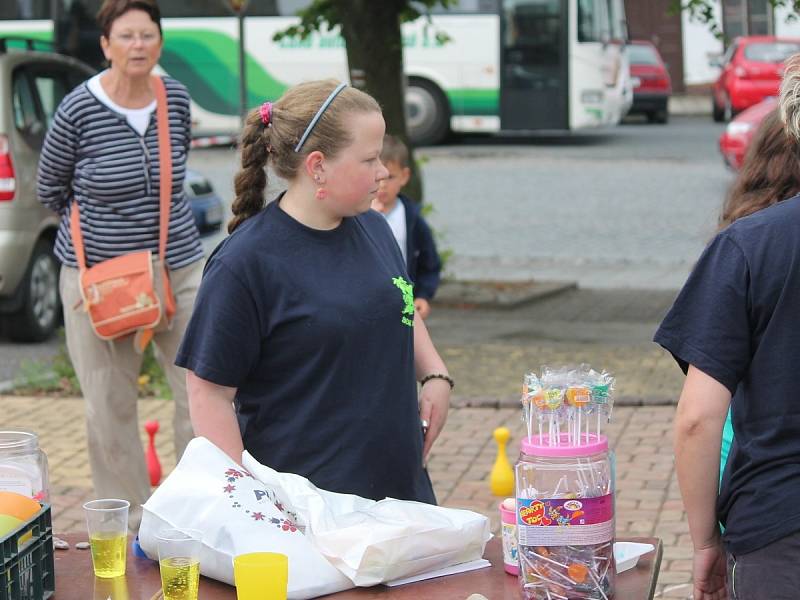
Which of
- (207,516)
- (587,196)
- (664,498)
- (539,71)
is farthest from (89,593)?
(539,71)

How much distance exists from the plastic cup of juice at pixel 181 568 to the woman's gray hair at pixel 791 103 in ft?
4.74

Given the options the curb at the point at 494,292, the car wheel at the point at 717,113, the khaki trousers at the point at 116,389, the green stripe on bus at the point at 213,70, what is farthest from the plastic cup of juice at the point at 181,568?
the car wheel at the point at 717,113

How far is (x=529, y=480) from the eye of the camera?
2.76m

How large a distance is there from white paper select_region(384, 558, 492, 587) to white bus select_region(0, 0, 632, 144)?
21002mm

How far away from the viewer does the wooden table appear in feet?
9.34

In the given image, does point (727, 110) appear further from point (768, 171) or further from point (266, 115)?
point (266, 115)

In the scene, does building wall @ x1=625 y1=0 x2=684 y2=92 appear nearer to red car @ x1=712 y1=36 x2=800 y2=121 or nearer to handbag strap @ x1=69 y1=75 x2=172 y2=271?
red car @ x1=712 y1=36 x2=800 y2=121

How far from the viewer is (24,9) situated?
960 inches

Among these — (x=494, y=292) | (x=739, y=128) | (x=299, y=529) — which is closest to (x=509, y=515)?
(x=299, y=529)

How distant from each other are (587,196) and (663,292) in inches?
263

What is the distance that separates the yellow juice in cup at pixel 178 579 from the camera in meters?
2.67

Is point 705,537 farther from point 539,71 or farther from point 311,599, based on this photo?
point 539,71

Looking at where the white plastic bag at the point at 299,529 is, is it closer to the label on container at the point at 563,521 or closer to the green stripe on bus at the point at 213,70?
the label on container at the point at 563,521

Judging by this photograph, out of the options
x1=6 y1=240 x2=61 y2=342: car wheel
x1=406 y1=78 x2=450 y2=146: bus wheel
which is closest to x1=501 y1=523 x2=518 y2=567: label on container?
x1=6 y1=240 x2=61 y2=342: car wheel
